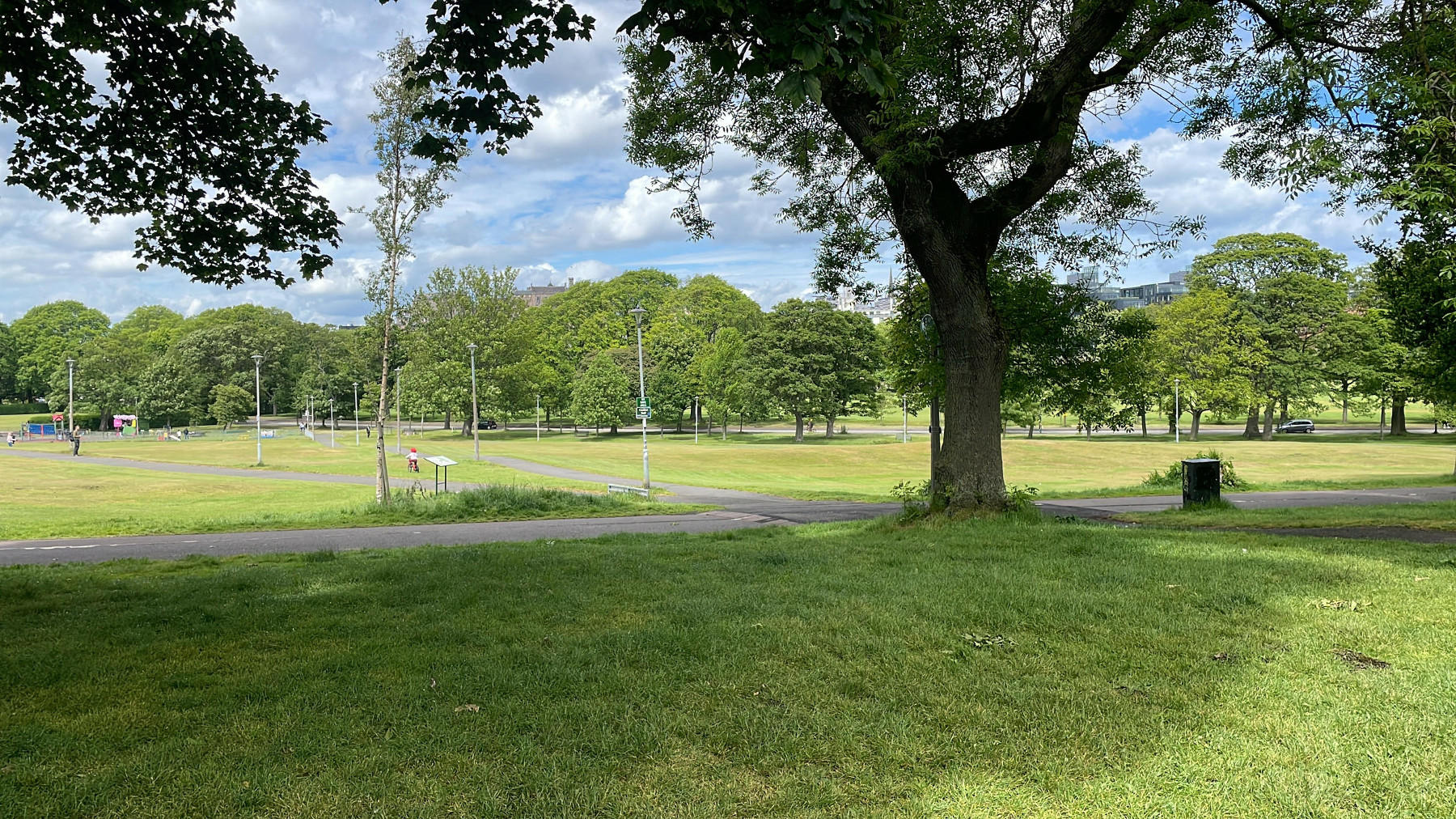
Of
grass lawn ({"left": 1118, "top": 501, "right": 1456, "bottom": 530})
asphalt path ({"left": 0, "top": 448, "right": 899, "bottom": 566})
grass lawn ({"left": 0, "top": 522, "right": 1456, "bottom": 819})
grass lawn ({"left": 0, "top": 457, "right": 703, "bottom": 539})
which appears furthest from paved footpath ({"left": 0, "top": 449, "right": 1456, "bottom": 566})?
grass lawn ({"left": 0, "top": 522, "right": 1456, "bottom": 819})

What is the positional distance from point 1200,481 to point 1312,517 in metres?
3.85

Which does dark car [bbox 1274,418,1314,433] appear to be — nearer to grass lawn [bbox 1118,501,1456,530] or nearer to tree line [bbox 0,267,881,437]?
tree line [bbox 0,267,881,437]

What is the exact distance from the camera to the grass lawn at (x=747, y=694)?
118 inches

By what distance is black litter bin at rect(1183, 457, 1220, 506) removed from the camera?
16.8 metres

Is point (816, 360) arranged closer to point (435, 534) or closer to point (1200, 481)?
point (1200, 481)

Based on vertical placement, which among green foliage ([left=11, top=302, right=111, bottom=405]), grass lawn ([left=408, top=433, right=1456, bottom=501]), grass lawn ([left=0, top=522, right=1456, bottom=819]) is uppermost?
green foliage ([left=11, top=302, right=111, bottom=405])

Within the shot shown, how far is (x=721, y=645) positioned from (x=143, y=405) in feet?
310

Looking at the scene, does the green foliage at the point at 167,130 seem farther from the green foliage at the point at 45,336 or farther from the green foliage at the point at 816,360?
the green foliage at the point at 45,336

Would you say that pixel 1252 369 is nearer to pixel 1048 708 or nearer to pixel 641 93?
pixel 641 93

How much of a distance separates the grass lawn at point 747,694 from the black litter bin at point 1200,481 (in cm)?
1045

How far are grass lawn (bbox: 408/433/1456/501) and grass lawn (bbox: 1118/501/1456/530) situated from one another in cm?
879

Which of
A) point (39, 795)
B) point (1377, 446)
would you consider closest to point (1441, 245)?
point (39, 795)

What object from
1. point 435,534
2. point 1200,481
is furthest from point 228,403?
point 1200,481

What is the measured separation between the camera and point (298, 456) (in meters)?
48.2
